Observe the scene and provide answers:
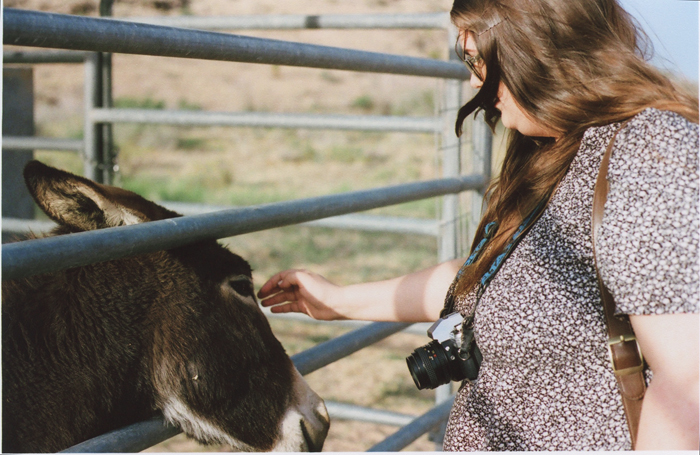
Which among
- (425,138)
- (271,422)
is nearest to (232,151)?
(425,138)

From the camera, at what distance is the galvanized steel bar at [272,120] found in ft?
10.1

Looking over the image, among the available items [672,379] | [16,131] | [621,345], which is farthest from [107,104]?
[672,379]

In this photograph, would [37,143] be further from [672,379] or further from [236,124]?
[672,379]

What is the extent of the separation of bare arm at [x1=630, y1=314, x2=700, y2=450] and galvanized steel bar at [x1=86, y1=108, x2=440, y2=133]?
1.98 meters

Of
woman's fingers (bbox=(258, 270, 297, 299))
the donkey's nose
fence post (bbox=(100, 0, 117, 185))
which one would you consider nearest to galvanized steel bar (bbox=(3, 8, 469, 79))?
woman's fingers (bbox=(258, 270, 297, 299))

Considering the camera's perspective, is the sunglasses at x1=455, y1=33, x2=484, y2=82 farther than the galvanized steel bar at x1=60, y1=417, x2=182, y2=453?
Yes

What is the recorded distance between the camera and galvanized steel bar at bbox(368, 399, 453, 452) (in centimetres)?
242

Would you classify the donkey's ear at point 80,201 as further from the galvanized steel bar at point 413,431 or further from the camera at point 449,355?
the galvanized steel bar at point 413,431

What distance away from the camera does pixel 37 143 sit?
3.46 metres

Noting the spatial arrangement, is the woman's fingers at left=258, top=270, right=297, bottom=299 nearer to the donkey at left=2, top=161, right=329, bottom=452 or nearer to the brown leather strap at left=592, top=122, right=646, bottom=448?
the donkey at left=2, top=161, right=329, bottom=452

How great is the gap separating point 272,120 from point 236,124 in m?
0.19

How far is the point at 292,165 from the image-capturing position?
13320mm

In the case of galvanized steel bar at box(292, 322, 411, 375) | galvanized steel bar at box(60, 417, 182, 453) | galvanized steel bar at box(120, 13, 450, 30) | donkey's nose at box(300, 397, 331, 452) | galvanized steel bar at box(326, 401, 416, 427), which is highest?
galvanized steel bar at box(120, 13, 450, 30)

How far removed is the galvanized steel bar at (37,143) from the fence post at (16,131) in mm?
81
